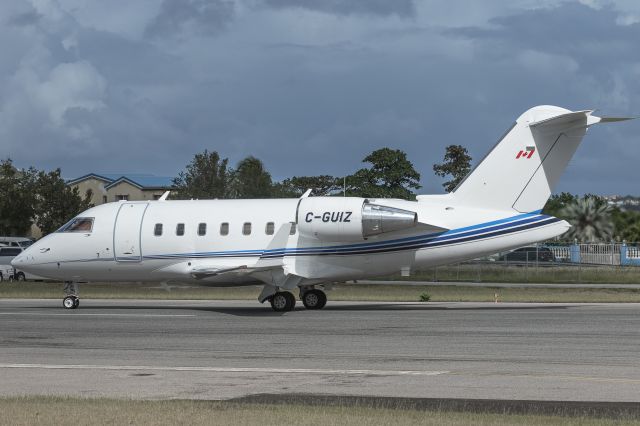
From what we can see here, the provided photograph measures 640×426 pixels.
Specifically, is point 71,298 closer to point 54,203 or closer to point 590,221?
point 590,221

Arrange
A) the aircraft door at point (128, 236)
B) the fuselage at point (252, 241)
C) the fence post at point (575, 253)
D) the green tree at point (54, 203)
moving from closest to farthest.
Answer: the fuselage at point (252, 241)
the aircraft door at point (128, 236)
the fence post at point (575, 253)
the green tree at point (54, 203)

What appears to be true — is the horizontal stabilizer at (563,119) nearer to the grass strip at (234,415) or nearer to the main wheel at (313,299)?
the main wheel at (313,299)

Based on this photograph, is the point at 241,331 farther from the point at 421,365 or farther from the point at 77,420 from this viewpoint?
the point at 77,420

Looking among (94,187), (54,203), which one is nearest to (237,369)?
(54,203)

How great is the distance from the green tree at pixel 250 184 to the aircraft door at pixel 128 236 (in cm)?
3915

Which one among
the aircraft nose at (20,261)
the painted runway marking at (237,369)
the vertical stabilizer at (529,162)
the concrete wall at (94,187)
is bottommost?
the painted runway marking at (237,369)

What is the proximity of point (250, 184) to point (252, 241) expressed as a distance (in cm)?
4419

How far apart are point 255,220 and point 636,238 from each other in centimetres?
6716

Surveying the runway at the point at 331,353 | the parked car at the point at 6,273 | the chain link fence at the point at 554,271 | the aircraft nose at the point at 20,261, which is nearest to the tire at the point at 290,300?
the runway at the point at 331,353

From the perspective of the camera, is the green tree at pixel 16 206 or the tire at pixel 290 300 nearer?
the tire at pixel 290 300

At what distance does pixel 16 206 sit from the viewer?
311ft

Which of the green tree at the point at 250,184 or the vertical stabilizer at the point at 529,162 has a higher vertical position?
the green tree at the point at 250,184

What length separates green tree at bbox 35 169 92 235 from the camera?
94.3 m

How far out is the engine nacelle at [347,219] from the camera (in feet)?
98.4
